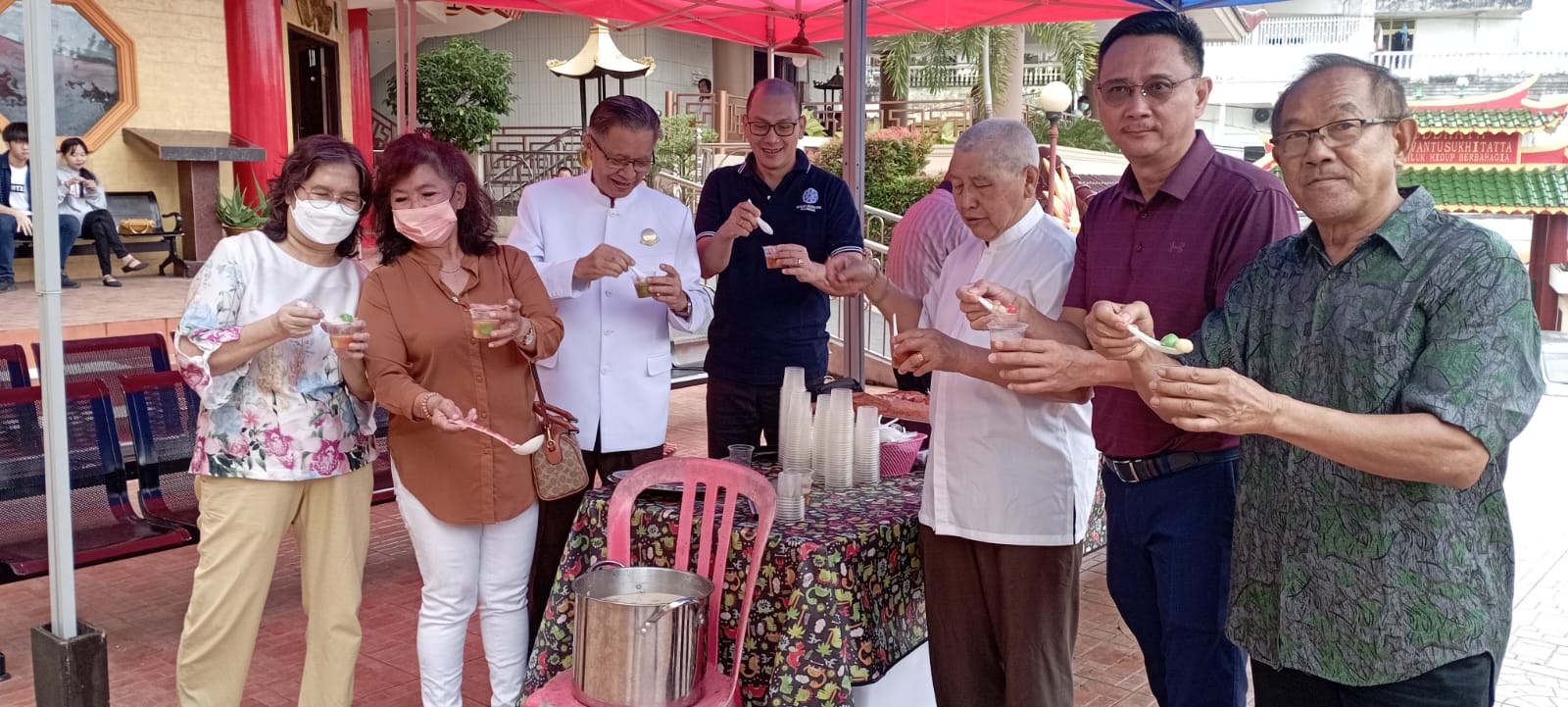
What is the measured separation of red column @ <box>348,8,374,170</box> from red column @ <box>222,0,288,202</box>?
287 cm

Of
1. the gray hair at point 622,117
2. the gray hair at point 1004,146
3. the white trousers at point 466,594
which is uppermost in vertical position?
the gray hair at point 622,117

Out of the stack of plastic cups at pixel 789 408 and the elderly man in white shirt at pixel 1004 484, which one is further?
the stack of plastic cups at pixel 789 408

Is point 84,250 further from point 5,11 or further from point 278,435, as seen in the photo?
point 278,435

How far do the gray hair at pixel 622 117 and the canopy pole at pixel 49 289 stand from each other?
4.50 ft

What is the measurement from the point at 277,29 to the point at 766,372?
1149 cm

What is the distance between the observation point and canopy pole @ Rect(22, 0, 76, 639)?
9.17 ft

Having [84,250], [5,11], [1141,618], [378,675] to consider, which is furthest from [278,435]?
[5,11]

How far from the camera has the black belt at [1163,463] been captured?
2359mm

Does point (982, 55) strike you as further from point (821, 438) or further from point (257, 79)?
point (821, 438)

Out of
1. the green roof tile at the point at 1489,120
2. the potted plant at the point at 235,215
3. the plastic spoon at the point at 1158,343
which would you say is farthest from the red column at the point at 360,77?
the green roof tile at the point at 1489,120

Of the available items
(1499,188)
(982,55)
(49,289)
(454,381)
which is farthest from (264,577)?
(982,55)

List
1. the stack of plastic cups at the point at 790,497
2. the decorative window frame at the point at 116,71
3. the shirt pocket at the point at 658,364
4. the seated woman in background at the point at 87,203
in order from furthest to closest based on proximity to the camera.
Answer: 1. the decorative window frame at the point at 116,71
2. the seated woman in background at the point at 87,203
3. the shirt pocket at the point at 658,364
4. the stack of plastic cups at the point at 790,497

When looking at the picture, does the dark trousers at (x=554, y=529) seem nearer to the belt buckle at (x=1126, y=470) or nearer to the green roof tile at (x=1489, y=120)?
the belt buckle at (x=1126, y=470)

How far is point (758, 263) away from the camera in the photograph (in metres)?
3.89
